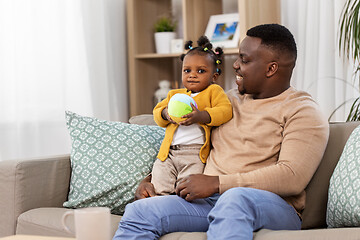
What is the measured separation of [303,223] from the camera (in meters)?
1.77

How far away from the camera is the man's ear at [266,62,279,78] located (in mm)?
1799

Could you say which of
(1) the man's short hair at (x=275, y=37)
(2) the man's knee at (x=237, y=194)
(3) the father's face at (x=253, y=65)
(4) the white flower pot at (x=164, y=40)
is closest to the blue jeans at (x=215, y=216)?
(2) the man's knee at (x=237, y=194)

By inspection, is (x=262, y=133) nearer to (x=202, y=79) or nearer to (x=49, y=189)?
(x=202, y=79)

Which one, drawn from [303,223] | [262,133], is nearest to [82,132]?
[262,133]

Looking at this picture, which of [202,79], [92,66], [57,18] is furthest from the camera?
[92,66]

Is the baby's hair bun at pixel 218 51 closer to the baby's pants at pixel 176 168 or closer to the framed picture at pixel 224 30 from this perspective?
the baby's pants at pixel 176 168

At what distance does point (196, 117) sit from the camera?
1.78 m

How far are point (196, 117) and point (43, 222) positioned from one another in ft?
2.17

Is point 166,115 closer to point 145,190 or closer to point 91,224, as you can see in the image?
point 145,190

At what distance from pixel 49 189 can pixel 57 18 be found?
133cm

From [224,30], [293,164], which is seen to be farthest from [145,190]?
[224,30]

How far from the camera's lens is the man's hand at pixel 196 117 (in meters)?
1.77

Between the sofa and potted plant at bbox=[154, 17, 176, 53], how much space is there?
1463 millimetres

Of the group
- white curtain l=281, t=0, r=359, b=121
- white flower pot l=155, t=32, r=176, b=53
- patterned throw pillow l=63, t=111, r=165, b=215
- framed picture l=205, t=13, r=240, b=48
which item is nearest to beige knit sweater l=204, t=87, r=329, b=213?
patterned throw pillow l=63, t=111, r=165, b=215
